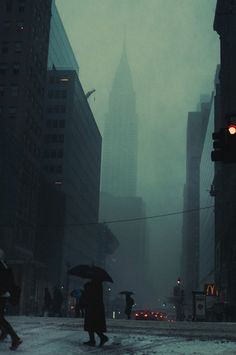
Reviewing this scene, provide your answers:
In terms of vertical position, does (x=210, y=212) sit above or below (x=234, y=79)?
below

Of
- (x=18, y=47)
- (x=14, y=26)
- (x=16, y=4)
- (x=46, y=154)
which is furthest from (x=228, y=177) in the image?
(x=46, y=154)

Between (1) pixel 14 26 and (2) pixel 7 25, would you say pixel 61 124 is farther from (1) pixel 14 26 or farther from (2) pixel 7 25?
(1) pixel 14 26

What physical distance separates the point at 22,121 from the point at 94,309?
75.7m

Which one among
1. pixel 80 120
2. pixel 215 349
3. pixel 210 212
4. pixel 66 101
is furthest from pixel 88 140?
pixel 215 349

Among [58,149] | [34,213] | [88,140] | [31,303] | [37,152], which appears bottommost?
[31,303]

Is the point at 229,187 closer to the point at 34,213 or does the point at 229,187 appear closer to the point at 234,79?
the point at 234,79

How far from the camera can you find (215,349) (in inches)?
423

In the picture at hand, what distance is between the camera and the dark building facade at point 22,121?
7706 centimetres

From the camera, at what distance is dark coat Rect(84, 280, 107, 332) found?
11422 mm

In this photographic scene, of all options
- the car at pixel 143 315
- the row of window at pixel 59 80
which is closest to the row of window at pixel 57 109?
the row of window at pixel 59 80

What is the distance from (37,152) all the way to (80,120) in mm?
47764

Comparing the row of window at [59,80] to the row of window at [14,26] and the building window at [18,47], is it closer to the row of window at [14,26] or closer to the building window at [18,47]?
the row of window at [14,26]

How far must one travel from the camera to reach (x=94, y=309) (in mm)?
11617

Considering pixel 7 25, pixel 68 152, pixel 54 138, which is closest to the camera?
pixel 7 25
